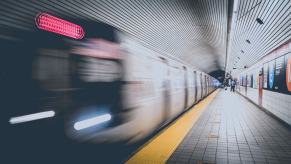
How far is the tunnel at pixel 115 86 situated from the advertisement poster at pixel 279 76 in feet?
0.12

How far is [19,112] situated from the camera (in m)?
2.41

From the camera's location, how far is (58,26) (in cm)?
281

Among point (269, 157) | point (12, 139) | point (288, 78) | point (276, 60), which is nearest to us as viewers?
point (12, 139)

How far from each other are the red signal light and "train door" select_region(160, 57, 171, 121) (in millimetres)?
3864

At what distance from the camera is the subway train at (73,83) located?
244 centimetres

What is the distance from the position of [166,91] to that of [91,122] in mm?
3966

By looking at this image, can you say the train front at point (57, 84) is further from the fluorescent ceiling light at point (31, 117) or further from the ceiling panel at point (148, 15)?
the ceiling panel at point (148, 15)

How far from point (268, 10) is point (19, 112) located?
22.1 feet

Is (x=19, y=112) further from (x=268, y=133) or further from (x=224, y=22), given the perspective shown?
(x=224, y=22)

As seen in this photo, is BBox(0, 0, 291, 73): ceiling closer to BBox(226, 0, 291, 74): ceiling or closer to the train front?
BBox(226, 0, 291, 74): ceiling

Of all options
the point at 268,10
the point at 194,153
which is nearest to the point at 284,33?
the point at 268,10

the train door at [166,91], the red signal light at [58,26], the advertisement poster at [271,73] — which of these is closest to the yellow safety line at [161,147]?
the train door at [166,91]

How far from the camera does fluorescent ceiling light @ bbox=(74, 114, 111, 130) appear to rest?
3.08 meters

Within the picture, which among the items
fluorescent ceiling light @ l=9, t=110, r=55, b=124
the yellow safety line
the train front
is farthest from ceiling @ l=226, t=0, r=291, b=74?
fluorescent ceiling light @ l=9, t=110, r=55, b=124
